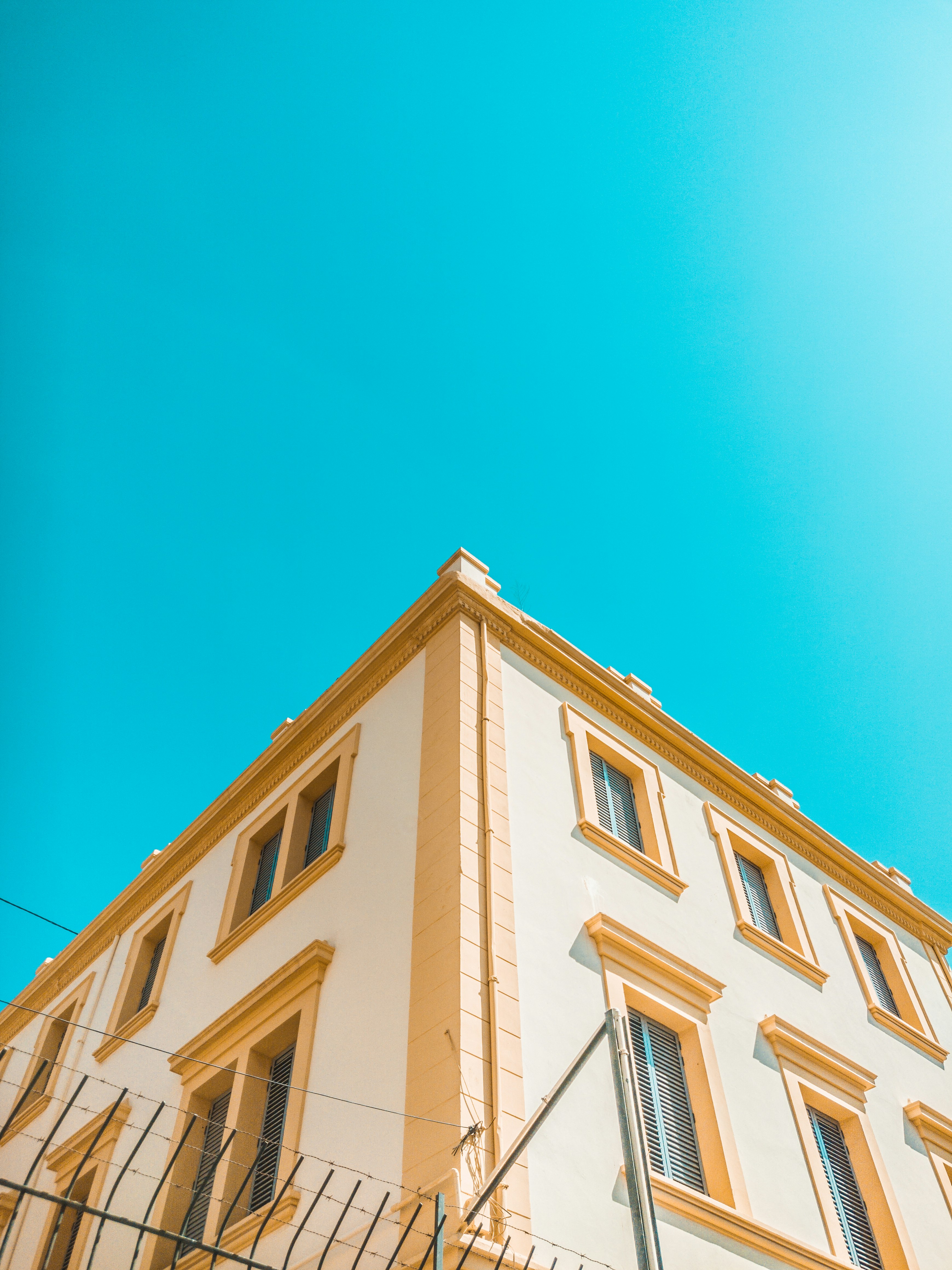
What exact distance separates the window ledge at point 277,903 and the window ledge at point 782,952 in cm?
589

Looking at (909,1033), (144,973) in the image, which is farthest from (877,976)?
(144,973)

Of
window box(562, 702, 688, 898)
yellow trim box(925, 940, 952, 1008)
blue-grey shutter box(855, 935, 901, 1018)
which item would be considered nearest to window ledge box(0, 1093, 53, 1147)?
window box(562, 702, 688, 898)

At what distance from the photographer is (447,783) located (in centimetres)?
1208

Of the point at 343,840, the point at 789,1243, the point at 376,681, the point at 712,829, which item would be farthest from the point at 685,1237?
the point at 376,681

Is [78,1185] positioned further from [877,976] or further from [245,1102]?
[877,976]

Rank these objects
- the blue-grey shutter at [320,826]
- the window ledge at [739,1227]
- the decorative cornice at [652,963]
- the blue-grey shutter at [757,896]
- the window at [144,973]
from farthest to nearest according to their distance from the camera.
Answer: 1. the blue-grey shutter at [757,896]
2. the window at [144,973]
3. the blue-grey shutter at [320,826]
4. the decorative cornice at [652,963]
5. the window ledge at [739,1227]

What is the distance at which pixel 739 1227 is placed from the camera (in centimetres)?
1059

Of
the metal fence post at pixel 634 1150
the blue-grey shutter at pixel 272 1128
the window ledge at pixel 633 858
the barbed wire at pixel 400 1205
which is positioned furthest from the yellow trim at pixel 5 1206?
the metal fence post at pixel 634 1150

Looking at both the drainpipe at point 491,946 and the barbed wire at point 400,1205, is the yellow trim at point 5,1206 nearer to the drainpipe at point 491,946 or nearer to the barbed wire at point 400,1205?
the barbed wire at point 400,1205

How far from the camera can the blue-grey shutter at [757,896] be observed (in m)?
15.9

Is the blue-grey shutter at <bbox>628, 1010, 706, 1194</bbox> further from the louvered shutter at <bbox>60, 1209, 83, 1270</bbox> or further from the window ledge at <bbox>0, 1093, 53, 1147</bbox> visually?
the window ledge at <bbox>0, 1093, 53, 1147</bbox>

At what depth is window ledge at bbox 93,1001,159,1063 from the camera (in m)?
15.4

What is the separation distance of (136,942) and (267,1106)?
706 cm

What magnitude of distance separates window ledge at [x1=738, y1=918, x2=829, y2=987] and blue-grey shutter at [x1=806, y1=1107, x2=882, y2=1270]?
2166mm
